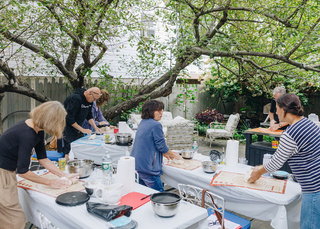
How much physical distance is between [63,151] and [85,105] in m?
1.01

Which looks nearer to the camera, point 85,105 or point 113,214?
point 113,214

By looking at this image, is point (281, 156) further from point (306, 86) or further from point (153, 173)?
point (306, 86)

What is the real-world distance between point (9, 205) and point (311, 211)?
2700 millimetres

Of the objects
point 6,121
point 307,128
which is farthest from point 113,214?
point 6,121

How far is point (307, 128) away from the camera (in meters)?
2.17

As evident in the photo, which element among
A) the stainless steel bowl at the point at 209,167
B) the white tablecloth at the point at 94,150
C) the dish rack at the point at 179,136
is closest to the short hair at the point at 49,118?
the stainless steel bowl at the point at 209,167

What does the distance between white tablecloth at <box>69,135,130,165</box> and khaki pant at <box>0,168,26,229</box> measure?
217 centimetres

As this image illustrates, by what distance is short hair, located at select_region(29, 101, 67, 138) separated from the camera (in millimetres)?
2361

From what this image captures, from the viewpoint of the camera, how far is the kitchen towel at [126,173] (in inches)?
94.0

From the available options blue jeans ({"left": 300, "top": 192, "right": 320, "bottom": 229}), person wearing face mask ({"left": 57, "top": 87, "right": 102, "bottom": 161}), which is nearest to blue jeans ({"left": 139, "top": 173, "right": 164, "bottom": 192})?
blue jeans ({"left": 300, "top": 192, "right": 320, "bottom": 229})

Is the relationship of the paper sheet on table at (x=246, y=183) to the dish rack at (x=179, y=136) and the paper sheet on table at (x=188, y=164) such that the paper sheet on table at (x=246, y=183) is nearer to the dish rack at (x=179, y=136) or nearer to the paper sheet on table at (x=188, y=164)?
the paper sheet on table at (x=188, y=164)

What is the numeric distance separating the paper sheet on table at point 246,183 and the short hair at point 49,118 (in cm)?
180

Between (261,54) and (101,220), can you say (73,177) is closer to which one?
(101,220)

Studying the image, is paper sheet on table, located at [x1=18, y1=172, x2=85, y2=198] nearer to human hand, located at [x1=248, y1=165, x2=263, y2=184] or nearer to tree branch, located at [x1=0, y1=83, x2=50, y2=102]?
human hand, located at [x1=248, y1=165, x2=263, y2=184]
